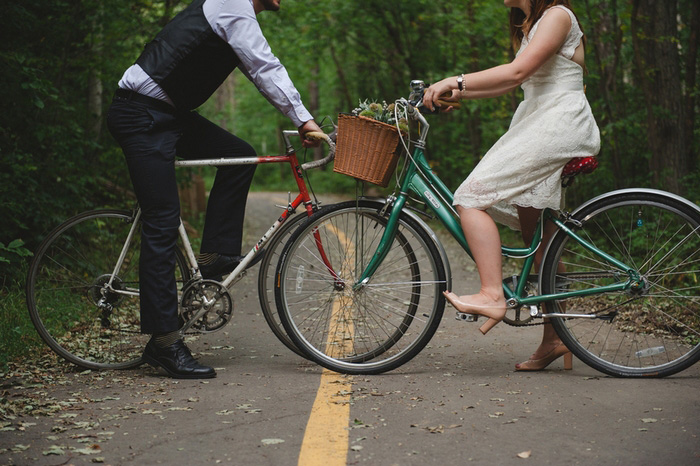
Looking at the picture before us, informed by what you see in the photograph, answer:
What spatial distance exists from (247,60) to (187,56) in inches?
13.2

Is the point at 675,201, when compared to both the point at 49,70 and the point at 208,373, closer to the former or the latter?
the point at 208,373

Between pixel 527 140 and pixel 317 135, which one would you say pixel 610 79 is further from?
pixel 317 135

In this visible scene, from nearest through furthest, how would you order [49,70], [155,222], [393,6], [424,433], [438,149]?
[424,433]
[155,222]
[49,70]
[393,6]
[438,149]

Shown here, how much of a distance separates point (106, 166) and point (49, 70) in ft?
6.74

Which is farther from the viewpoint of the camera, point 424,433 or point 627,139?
point 627,139

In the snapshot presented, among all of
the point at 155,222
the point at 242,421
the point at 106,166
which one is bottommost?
the point at 242,421

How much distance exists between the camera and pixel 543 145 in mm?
4195

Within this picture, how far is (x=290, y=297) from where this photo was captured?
15.0 feet

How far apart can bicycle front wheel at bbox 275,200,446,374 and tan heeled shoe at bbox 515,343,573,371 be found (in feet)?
1.87

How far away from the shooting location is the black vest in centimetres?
435

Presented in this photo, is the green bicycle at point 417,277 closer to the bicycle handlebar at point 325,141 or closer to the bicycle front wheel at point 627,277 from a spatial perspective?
the bicycle front wheel at point 627,277

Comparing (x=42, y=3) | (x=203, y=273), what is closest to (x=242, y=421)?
(x=203, y=273)

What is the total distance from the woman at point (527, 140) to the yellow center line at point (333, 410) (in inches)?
27.6

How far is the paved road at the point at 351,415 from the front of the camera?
124 inches
